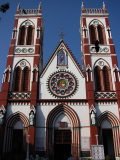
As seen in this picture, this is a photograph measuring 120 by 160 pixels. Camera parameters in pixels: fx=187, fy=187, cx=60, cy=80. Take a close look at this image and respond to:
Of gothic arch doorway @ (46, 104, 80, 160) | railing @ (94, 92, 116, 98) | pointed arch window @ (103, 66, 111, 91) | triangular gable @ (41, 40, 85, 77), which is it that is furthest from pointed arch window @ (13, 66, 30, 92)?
pointed arch window @ (103, 66, 111, 91)

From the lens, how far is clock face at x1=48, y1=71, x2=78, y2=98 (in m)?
22.6

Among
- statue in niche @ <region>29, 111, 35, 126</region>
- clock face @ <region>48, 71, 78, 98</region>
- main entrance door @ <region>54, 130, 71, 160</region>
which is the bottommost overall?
A: main entrance door @ <region>54, 130, 71, 160</region>

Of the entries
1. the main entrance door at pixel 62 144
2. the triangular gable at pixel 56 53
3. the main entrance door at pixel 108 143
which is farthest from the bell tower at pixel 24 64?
the main entrance door at pixel 108 143

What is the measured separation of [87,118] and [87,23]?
1459cm

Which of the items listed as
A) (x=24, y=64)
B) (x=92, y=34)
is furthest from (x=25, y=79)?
(x=92, y=34)

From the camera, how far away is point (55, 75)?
23859 millimetres

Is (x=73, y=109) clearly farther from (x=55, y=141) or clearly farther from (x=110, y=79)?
(x=110, y=79)

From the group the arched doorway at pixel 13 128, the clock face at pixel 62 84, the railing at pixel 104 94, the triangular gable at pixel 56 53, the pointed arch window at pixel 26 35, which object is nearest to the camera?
the arched doorway at pixel 13 128

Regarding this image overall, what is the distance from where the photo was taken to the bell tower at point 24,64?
21.9 meters

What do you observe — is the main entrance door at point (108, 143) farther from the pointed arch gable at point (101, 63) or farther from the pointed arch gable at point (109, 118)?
the pointed arch gable at point (101, 63)

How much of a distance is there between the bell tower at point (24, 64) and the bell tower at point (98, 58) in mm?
6414

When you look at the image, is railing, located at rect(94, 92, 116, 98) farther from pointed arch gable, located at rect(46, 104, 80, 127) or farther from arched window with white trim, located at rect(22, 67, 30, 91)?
arched window with white trim, located at rect(22, 67, 30, 91)

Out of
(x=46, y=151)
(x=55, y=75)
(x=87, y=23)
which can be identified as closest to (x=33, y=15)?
(x=87, y=23)

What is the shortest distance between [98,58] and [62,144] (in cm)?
1191
